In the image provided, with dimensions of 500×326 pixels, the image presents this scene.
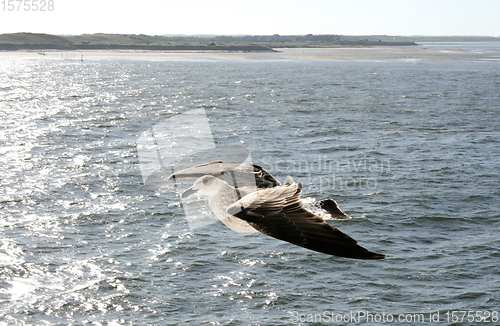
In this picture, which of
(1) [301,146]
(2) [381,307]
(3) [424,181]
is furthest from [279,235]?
(1) [301,146]

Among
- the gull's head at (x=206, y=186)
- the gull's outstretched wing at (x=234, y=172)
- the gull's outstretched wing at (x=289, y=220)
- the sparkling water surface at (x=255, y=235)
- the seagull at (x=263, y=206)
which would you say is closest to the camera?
the gull's outstretched wing at (x=289, y=220)

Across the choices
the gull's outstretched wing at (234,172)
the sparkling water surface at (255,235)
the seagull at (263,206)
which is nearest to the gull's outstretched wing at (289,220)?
the seagull at (263,206)

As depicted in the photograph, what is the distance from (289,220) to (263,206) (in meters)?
0.33

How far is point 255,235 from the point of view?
Result: 63.3 ft

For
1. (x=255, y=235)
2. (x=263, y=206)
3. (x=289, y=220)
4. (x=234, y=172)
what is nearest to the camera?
(x=289, y=220)

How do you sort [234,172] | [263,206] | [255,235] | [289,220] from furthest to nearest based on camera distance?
Result: [255,235], [234,172], [263,206], [289,220]

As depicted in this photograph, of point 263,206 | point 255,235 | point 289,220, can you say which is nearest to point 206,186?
point 263,206

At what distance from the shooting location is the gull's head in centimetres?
473

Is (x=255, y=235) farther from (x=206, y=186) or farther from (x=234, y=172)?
(x=206, y=186)

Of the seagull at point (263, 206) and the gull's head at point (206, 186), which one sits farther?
the gull's head at point (206, 186)

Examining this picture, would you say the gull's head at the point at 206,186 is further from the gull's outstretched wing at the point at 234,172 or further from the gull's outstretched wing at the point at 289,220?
the gull's outstretched wing at the point at 289,220

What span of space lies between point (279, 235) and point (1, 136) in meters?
35.5

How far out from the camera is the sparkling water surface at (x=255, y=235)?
47.5ft

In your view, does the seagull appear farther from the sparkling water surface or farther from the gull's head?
the sparkling water surface
